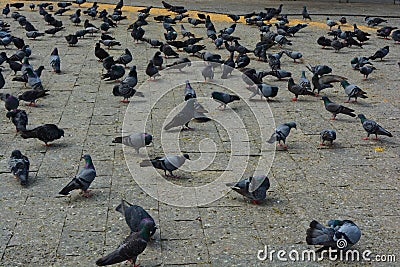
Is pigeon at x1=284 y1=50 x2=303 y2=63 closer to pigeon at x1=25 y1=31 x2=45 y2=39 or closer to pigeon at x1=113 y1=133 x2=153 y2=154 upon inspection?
pigeon at x1=113 y1=133 x2=153 y2=154

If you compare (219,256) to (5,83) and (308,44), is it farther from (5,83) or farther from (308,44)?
(308,44)

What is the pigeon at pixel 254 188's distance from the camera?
21.8 feet

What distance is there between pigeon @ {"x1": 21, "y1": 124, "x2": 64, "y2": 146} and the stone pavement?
17 centimetres

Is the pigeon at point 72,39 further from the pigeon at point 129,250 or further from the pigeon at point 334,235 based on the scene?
the pigeon at point 334,235

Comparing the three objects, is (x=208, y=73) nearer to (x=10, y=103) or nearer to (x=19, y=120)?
(x=10, y=103)

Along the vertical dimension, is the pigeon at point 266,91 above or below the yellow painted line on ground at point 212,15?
above

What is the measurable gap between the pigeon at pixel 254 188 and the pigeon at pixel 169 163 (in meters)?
0.92

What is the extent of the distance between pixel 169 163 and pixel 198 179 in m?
0.41

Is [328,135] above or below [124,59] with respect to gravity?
above

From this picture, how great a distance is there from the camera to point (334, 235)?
5648 mm

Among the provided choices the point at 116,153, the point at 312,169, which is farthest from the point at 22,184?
the point at 312,169

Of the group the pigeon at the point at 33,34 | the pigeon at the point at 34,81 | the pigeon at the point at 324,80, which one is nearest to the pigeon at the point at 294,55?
the pigeon at the point at 324,80

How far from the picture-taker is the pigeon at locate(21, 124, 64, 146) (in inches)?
318

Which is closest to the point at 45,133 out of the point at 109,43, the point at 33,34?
the point at 109,43
